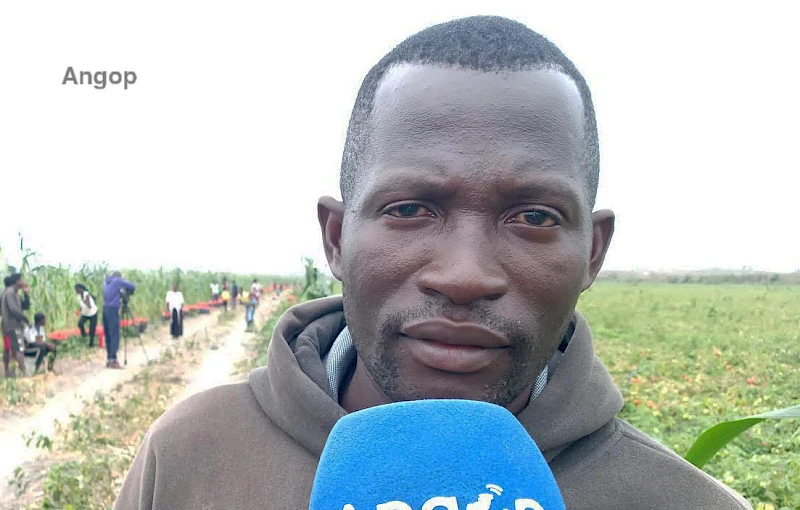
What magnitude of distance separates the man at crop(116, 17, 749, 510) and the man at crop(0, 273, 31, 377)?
984cm

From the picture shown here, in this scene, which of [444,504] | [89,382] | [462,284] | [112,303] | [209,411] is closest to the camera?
[444,504]

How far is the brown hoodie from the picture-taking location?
115cm

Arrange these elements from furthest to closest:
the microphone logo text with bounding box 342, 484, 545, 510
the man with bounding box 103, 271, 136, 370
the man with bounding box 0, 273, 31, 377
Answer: the man with bounding box 103, 271, 136, 370
the man with bounding box 0, 273, 31, 377
the microphone logo text with bounding box 342, 484, 545, 510

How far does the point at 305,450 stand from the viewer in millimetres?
1236

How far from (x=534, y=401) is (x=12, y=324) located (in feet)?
34.6

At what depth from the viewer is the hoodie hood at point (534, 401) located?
1187mm

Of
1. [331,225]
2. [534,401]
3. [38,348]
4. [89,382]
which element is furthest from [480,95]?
[38,348]

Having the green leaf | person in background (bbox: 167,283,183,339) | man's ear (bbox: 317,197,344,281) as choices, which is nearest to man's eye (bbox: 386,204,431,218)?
man's ear (bbox: 317,197,344,281)

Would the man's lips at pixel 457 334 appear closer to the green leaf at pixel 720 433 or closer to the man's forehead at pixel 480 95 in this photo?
the man's forehead at pixel 480 95

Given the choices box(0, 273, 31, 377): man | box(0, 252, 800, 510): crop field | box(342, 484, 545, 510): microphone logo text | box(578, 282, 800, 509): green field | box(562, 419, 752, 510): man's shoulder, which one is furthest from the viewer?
box(0, 273, 31, 377): man

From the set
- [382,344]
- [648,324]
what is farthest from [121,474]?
[648,324]

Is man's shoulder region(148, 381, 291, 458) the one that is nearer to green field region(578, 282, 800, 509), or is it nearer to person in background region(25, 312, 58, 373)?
green field region(578, 282, 800, 509)

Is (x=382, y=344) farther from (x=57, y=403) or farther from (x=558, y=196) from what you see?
(x=57, y=403)

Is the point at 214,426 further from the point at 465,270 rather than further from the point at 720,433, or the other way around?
the point at 720,433
